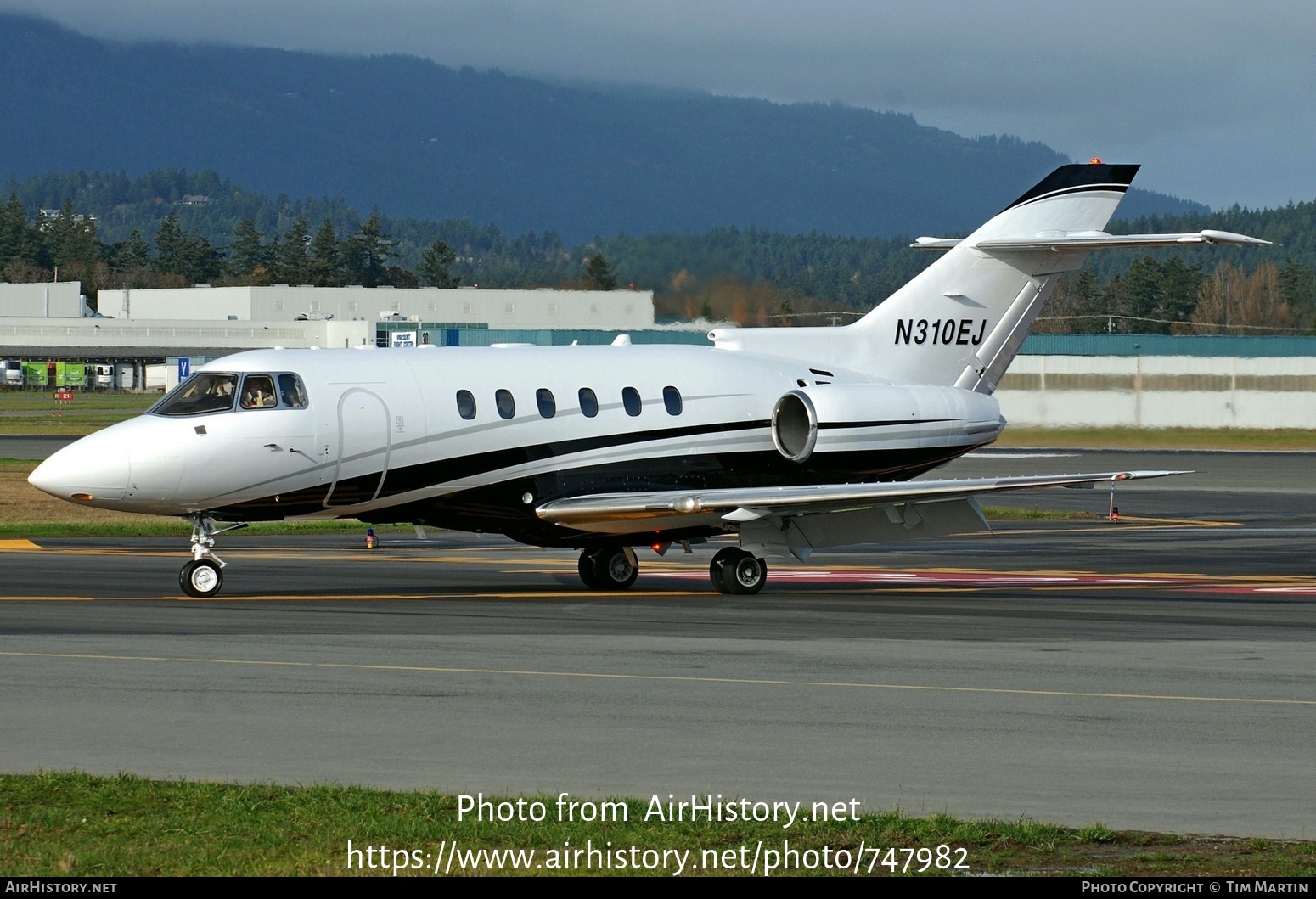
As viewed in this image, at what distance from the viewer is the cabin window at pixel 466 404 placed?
24172 millimetres

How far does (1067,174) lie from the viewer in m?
27.9

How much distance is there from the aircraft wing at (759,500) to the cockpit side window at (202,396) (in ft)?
15.1

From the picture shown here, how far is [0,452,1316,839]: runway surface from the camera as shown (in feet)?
38.2

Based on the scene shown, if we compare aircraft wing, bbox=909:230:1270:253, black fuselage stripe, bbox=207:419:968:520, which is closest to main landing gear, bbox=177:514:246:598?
black fuselage stripe, bbox=207:419:968:520

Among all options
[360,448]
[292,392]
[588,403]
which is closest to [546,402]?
[588,403]

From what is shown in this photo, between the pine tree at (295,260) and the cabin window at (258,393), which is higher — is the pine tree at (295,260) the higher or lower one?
the higher one

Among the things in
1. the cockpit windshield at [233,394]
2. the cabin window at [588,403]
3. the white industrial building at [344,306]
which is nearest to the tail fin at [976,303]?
the cabin window at [588,403]

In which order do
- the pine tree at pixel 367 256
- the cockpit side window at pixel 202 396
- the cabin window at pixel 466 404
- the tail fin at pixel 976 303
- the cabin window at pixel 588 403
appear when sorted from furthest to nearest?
the pine tree at pixel 367 256 → the tail fin at pixel 976 303 → the cabin window at pixel 588 403 → the cabin window at pixel 466 404 → the cockpit side window at pixel 202 396

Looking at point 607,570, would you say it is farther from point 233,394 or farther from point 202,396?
point 202,396

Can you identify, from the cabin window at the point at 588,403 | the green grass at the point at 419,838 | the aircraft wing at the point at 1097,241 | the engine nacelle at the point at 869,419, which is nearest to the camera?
the green grass at the point at 419,838

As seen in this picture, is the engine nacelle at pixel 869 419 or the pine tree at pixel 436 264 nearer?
the engine nacelle at pixel 869 419

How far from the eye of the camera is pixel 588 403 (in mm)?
25156

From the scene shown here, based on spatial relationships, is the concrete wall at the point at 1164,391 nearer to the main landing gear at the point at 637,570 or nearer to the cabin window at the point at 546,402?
the main landing gear at the point at 637,570

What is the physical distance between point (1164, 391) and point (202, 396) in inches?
2171
